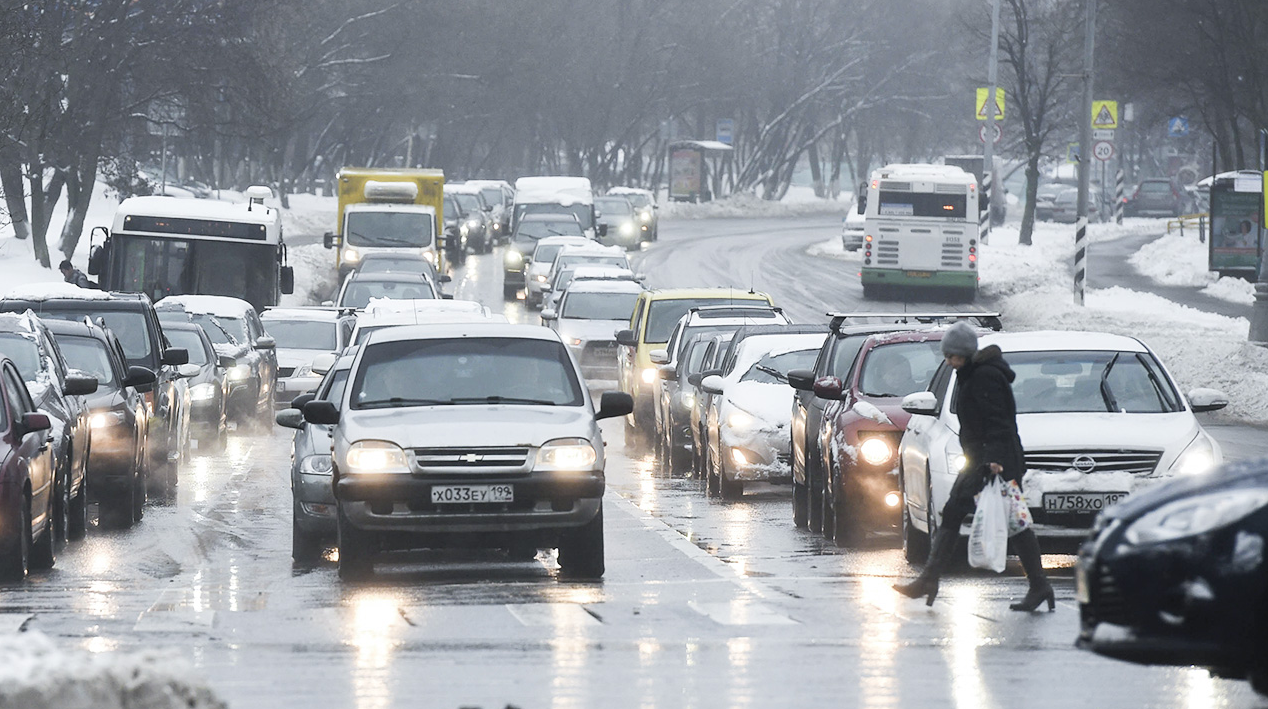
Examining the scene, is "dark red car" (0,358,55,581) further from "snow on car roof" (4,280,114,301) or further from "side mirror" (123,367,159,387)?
"snow on car roof" (4,280,114,301)

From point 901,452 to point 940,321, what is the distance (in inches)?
180

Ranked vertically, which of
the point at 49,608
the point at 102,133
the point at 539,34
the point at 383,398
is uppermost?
the point at 539,34

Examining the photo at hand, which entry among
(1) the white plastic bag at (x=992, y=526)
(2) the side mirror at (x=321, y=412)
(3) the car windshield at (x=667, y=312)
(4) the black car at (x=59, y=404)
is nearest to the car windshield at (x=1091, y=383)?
(1) the white plastic bag at (x=992, y=526)

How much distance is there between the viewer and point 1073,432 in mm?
13094

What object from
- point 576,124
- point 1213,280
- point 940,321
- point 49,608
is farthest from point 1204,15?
point 576,124

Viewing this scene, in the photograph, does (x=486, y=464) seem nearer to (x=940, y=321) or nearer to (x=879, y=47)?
(x=940, y=321)

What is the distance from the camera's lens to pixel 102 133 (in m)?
51.5

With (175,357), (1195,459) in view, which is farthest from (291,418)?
(175,357)

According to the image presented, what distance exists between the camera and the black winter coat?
11.5 metres

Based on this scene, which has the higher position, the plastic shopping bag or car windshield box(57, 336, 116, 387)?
car windshield box(57, 336, 116, 387)

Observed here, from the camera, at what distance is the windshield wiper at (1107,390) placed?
13805mm

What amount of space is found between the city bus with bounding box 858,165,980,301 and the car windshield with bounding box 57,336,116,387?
3201 cm

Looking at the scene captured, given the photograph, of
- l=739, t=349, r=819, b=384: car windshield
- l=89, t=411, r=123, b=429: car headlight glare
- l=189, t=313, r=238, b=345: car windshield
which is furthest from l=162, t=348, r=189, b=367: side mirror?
l=189, t=313, r=238, b=345: car windshield

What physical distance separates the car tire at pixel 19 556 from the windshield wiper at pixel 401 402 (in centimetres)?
200
